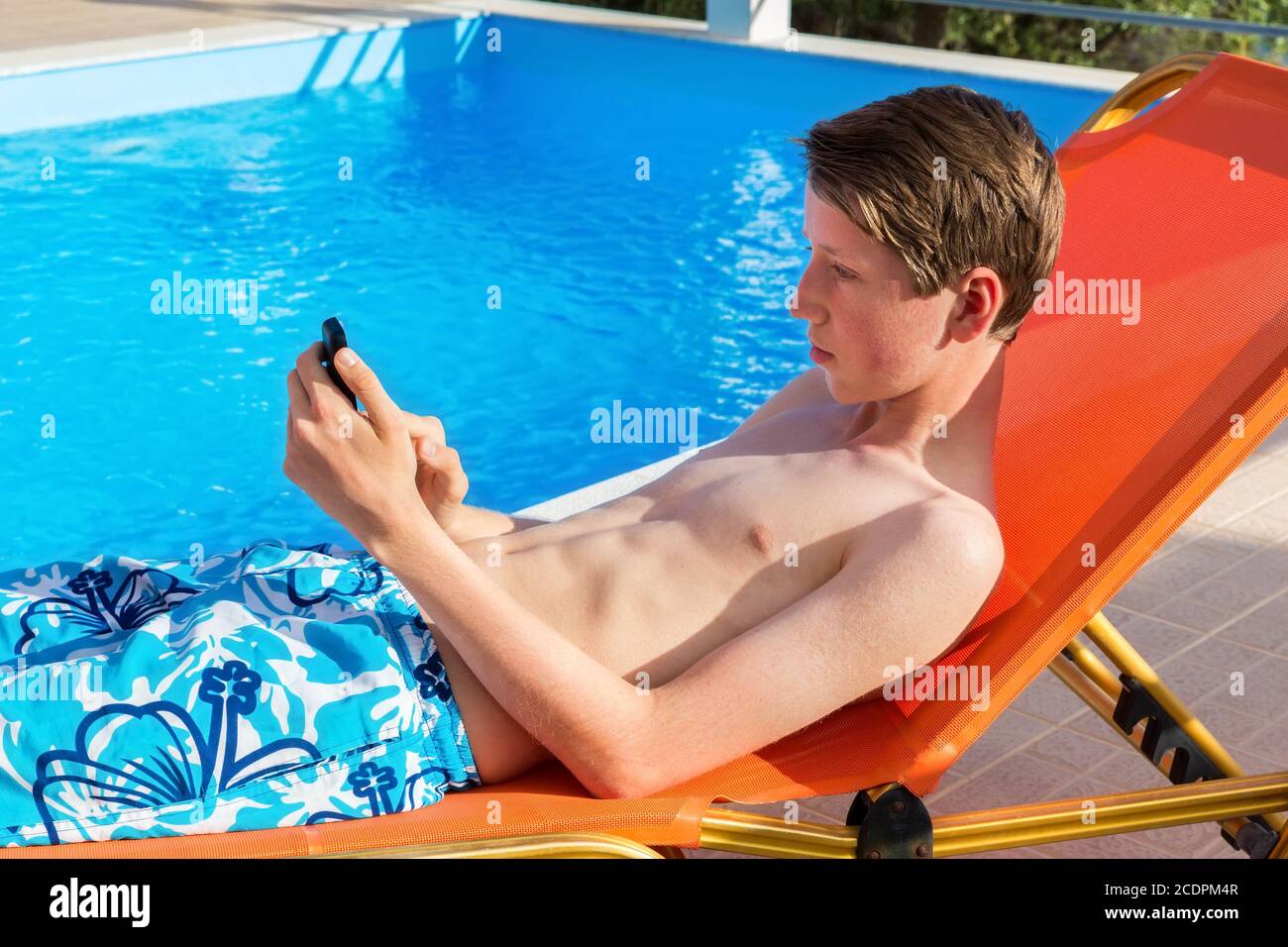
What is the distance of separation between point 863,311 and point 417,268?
4844mm

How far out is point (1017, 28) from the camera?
1279 cm

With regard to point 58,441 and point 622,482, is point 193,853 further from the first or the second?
point 58,441

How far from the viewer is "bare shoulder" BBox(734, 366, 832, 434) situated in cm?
219

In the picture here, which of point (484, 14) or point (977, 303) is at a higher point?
point (484, 14)

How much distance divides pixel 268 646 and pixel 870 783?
75 cm

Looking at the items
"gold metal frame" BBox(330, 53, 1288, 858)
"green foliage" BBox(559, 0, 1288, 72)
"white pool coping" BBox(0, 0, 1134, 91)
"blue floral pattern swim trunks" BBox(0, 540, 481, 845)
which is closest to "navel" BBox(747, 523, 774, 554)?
"gold metal frame" BBox(330, 53, 1288, 858)

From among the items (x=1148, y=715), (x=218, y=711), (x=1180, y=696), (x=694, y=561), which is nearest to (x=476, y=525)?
(x=694, y=561)

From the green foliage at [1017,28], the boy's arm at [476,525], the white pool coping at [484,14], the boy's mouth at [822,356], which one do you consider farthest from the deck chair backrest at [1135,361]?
the green foliage at [1017,28]

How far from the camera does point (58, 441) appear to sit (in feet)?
15.6

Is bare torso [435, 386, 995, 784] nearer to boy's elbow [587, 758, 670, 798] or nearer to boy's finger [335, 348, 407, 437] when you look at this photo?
boy's elbow [587, 758, 670, 798]

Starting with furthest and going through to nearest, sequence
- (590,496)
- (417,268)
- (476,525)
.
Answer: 1. (417,268)
2. (590,496)
3. (476,525)

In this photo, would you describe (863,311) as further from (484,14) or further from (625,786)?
(484,14)

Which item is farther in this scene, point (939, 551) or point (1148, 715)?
point (1148, 715)
